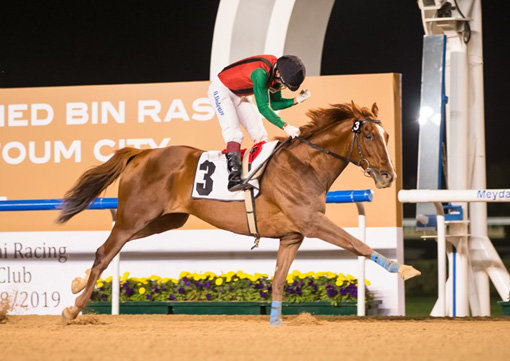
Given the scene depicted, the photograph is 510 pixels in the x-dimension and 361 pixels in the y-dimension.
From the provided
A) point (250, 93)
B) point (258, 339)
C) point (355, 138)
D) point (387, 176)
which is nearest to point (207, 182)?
point (250, 93)

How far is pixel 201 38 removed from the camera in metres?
8.89

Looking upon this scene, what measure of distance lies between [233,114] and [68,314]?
5.09 ft

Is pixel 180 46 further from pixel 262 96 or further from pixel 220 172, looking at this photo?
pixel 262 96

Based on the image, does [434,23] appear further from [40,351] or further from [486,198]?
[40,351]

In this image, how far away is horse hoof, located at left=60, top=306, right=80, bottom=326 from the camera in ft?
16.8

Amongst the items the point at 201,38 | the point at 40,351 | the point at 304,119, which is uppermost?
the point at 201,38

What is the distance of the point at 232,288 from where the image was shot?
6.12 m

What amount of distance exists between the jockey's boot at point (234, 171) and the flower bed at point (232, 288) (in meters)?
1.23

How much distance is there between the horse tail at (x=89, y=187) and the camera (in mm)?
5547

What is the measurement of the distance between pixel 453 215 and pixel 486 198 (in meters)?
0.86

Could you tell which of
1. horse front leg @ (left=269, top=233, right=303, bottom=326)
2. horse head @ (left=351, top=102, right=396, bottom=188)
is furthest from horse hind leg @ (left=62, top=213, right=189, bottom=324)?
horse head @ (left=351, top=102, right=396, bottom=188)

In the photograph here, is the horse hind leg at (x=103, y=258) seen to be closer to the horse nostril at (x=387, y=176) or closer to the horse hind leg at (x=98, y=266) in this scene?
the horse hind leg at (x=98, y=266)

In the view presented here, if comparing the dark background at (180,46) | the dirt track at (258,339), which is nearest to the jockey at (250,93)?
the dirt track at (258,339)

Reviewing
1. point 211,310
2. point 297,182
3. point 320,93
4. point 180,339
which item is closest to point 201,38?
point 320,93
